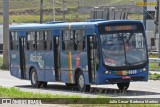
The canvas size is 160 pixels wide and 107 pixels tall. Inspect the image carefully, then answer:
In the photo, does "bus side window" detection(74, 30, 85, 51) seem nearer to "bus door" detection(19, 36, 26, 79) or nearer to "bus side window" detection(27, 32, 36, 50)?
"bus side window" detection(27, 32, 36, 50)

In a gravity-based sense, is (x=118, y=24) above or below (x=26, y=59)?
above

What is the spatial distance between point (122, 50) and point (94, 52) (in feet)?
3.55

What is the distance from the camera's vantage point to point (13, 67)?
31.6 meters

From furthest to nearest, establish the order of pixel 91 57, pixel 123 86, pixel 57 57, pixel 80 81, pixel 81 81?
pixel 57 57, pixel 123 86, pixel 80 81, pixel 81 81, pixel 91 57

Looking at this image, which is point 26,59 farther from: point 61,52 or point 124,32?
point 124,32

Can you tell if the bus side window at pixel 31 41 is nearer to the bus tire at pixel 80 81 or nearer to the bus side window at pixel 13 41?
the bus side window at pixel 13 41

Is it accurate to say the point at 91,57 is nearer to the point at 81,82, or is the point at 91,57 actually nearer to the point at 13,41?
the point at 81,82

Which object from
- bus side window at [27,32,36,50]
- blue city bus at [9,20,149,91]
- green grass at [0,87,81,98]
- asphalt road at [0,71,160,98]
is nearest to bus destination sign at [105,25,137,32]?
blue city bus at [9,20,149,91]

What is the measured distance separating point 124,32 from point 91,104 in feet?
26.0

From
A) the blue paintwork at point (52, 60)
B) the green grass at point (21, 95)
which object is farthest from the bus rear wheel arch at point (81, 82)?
the green grass at point (21, 95)

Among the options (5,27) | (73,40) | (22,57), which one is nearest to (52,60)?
(73,40)

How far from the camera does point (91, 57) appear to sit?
2473 cm

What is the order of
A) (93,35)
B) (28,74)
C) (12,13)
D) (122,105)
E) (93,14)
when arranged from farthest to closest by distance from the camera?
1. (12,13)
2. (93,14)
3. (28,74)
4. (93,35)
5. (122,105)

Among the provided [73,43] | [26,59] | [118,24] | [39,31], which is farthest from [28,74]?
[118,24]
